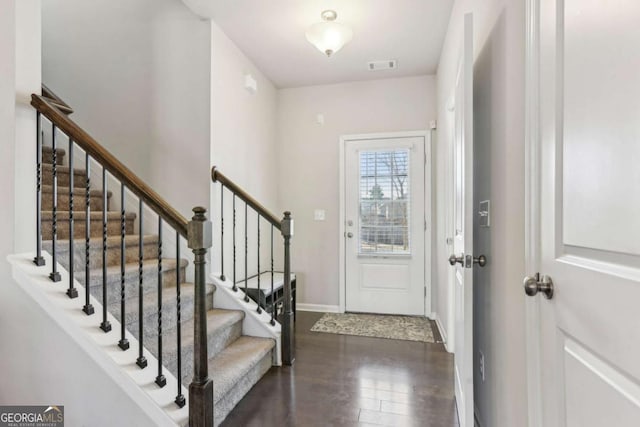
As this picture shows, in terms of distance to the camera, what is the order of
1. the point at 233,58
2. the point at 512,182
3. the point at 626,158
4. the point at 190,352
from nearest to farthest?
the point at 626,158
the point at 512,182
the point at 190,352
the point at 233,58

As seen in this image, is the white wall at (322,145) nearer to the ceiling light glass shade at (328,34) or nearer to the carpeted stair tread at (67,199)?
the ceiling light glass shade at (328,34)

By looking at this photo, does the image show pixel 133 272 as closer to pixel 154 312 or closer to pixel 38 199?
pixel 154 312

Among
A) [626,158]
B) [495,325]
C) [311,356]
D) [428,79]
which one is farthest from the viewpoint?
[428,79]

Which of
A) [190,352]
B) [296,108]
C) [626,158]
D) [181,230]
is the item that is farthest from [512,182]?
[296,108]

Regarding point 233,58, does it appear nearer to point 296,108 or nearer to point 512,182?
point 296,108

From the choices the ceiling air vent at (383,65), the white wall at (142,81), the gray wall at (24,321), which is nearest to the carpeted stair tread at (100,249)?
the gray wall at (24,321)

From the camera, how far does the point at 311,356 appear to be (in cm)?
272

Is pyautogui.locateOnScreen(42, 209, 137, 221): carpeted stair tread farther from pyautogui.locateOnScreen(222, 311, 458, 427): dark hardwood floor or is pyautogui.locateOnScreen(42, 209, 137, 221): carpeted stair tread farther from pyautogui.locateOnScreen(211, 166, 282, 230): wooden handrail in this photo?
pyautogui.locateOnScreen(222, 311, 458, 427): dark hardwood floor

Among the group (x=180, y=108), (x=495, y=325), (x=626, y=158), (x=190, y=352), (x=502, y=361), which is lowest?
(x=190, y=352)

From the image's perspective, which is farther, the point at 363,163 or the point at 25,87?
the point at 363,163

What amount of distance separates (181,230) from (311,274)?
2609 mm

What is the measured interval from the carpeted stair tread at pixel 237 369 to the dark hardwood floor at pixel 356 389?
0.06 metres

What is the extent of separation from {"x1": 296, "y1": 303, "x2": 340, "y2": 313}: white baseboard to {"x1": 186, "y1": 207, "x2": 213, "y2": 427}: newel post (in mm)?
2463

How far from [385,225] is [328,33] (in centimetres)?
210
